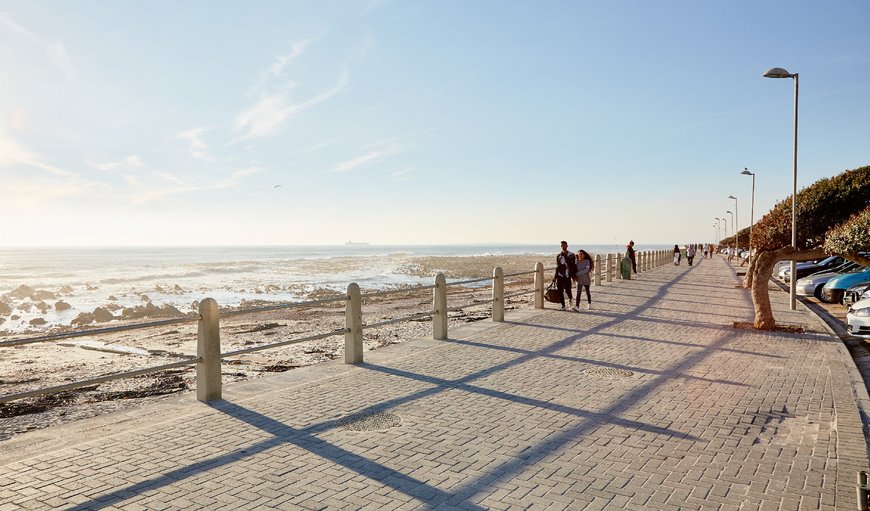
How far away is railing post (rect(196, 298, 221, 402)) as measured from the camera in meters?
7.00

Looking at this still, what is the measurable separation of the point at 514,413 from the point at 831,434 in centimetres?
309

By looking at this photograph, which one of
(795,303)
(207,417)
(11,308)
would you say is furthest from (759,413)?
(11,308)

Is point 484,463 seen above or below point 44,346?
above

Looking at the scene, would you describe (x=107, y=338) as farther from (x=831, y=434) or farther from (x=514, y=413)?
(x=831, y=434)

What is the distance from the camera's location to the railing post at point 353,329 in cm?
917

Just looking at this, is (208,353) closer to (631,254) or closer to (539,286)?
(539,286)

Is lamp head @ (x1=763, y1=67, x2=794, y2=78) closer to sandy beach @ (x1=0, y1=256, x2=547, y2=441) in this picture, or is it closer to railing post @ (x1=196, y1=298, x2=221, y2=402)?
sandy beach @ (x1=0, y1=256, x2=547, y2=441)

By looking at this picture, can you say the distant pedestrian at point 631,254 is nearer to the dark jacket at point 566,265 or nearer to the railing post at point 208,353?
the dark jacket at point 566,265

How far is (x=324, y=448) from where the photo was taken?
5.41 m

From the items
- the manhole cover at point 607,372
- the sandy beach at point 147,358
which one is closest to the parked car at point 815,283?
the sandy beach at point 147,358

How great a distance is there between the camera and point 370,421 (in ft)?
20.5

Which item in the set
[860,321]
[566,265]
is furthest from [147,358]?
[860,321]

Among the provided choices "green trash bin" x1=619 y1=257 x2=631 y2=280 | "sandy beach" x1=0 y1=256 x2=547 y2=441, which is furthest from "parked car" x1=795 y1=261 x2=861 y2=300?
"sandy beach" x1=0 y1=256 x2=547 y2=441

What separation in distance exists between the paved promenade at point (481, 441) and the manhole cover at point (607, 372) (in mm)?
33
